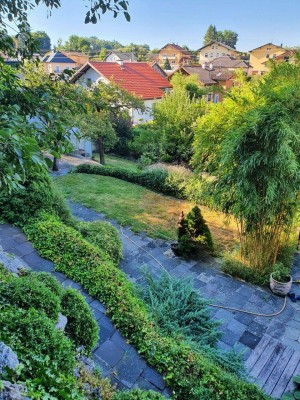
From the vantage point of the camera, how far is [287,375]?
3.76m

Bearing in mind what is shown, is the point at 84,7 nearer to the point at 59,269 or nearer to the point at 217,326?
the point at 59,269

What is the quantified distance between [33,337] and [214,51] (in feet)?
198

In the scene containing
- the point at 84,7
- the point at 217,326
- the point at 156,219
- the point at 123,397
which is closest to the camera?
the point at 84,7

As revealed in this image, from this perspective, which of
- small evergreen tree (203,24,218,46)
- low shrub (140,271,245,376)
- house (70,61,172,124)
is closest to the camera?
low shrub (140,271,245,376)

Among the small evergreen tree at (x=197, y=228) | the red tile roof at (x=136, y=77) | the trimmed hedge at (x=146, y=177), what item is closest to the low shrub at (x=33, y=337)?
the small evergreen tree at (x=197, y=228)

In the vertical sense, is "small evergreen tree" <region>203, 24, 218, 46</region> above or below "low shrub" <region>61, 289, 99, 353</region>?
above

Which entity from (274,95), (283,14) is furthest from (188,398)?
(283,14)

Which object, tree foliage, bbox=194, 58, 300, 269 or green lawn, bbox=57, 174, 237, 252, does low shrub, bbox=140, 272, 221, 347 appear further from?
green lawn, bbox=57, 174, 237, 252

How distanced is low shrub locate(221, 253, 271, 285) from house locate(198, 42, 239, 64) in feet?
182

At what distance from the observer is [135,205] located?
30.9 ft

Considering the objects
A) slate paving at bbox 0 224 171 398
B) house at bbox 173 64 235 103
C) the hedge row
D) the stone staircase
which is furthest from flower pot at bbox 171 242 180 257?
house at bbox 173 64 235 103

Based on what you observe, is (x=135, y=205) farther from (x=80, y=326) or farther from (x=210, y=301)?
(x=80, y=326)

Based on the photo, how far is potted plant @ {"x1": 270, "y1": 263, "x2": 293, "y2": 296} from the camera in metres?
5.25

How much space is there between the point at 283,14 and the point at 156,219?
8.47 m
